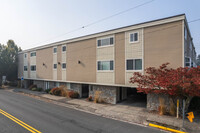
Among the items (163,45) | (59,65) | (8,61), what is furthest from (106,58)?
(8,61)

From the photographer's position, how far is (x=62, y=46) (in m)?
20.0

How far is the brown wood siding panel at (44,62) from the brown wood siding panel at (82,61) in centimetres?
502

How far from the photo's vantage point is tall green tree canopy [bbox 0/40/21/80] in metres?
29.0

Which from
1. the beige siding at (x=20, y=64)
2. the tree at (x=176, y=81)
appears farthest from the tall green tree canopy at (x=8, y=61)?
the tree at (x=176, y=81)

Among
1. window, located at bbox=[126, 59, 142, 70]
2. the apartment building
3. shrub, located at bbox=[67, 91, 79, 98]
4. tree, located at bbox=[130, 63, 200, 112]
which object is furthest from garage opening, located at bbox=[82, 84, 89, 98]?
tree, located at bbox=[130, 63, 200, 112]

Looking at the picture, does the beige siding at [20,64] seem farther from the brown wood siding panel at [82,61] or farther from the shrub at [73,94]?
the shrub at [73,94]

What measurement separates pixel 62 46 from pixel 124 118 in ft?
50.1

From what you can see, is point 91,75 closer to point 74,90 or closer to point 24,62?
point 74,90

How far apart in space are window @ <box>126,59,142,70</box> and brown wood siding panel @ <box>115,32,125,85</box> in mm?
566

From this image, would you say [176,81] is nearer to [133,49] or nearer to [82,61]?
[133,49]

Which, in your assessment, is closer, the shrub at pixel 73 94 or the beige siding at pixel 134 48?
the beige siding at pixel 134 48

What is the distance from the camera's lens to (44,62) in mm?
23188

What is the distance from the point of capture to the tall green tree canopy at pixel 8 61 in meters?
29.0

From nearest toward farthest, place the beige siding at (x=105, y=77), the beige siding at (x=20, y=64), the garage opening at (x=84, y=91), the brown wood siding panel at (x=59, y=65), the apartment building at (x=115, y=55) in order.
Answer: the apartment building at (x=115, y=55), the beige siding at (x=105, y=77), the garage opening at (x=84, y=91), the brown wood siding panel at (x=59, y=65), the beige siding at (x=20, y=64)
